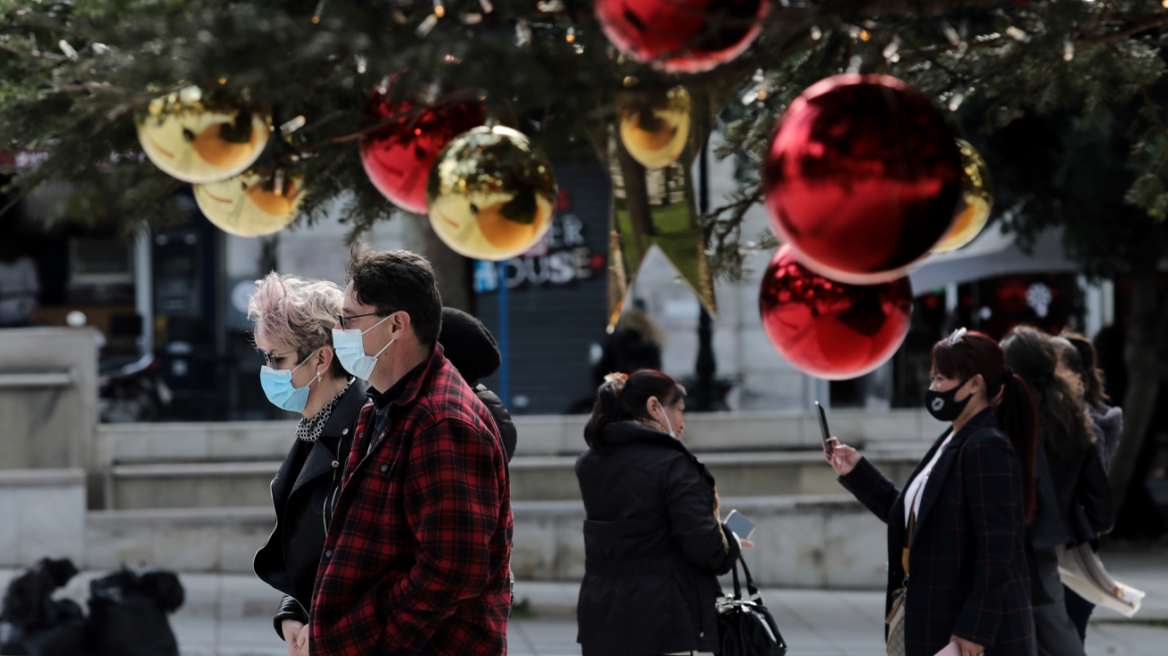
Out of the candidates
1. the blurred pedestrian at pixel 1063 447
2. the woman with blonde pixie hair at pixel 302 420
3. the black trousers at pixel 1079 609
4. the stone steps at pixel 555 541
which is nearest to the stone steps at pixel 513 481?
the stone steps at pixel 555 541

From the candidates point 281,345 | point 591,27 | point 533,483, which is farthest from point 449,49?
point 533,483

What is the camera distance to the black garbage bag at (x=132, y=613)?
5848mm

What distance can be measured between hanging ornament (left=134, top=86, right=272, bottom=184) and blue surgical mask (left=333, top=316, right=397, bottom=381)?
0.74m

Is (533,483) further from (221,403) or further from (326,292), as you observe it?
(326,292)

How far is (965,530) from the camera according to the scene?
364 centimetres

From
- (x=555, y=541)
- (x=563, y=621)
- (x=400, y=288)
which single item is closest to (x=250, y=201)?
(x=400, y=288)

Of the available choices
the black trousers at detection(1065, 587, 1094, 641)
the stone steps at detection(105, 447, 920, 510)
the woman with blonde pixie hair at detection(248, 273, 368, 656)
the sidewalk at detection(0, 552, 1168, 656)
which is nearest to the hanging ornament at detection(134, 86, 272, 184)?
the woman with blonde pixie hair at detection(248, 273, 368, 656)

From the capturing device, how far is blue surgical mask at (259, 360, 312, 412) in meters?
3.37

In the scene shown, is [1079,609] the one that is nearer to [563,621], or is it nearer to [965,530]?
[965,530]

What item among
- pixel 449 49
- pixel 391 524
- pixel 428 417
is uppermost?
pixel 449 49

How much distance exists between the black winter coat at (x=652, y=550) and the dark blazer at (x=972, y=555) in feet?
2.52

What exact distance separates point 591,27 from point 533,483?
7400 mm

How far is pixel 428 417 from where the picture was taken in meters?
2.79

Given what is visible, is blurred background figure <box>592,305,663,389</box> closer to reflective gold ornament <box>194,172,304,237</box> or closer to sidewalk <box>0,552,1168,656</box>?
sidewalk <box>0,552,1168,656</box>
